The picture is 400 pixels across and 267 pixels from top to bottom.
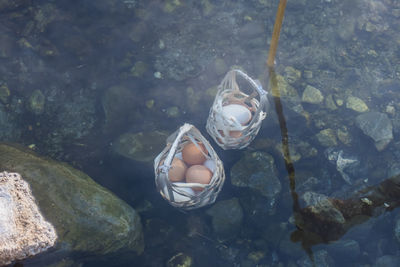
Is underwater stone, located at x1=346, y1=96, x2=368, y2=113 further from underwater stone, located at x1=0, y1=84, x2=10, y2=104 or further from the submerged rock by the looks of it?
underwater stone, located at x1=0, y1=84, x2=10, y2=104

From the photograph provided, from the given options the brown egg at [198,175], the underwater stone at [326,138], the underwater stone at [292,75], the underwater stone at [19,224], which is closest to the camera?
the underwater stone at [19,224]

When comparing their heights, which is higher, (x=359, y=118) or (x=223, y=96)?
(x=223, y=96)

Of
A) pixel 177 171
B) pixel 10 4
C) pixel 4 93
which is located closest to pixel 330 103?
pixel 177 171

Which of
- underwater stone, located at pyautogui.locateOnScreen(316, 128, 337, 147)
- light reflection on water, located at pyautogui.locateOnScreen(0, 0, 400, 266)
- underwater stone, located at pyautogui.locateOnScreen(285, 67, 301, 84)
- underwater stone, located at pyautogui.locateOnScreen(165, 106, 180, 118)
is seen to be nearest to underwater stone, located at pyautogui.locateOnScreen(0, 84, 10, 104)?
light reflection on water, located at pyautogui.locateOnScreen(0, 0, 400, 266)

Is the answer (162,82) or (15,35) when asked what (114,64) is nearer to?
(162,82)

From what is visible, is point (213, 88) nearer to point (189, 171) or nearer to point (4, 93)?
point (189, 171)

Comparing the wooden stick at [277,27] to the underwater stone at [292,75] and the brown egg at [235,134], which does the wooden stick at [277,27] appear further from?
the brown egg at [235,134]

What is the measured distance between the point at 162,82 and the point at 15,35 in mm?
2291

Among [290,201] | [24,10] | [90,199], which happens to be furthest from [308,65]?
[24,10]

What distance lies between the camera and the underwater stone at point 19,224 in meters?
2.15

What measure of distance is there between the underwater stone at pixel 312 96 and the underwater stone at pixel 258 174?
111 centimetres

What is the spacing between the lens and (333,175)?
345cm

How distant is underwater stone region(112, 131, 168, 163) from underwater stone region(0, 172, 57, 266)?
1146mm

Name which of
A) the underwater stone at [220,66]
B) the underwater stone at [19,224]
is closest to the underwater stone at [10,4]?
the underwater stone at [19,224]
